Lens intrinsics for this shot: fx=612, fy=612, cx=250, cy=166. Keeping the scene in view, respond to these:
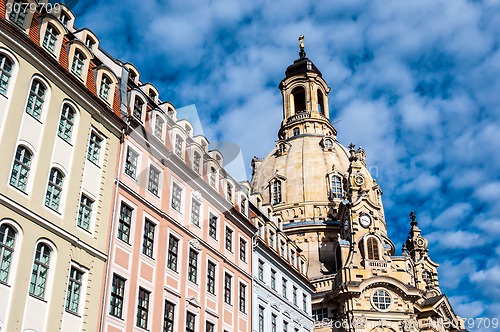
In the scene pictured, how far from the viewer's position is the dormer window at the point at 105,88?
3238 centimetres

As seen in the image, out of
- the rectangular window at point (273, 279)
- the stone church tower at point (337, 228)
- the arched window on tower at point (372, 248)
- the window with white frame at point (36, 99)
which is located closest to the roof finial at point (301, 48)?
the stone church tower at point (337, 228)

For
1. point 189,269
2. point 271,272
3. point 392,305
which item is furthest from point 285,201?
point 189,269

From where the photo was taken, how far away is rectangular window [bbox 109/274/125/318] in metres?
28.9

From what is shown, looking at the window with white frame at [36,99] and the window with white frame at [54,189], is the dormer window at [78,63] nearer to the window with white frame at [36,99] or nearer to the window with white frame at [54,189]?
the window with white frame at [36,99]

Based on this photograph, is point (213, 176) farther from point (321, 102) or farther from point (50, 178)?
point (321, 102)

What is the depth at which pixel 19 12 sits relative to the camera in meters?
27.8

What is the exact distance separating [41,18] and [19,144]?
7.08 metres

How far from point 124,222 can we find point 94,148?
4.08 metres

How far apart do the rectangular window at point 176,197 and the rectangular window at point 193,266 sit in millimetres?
2710

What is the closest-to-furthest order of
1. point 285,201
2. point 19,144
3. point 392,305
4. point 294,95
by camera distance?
1. point 19,144
2. point 392,305
3. point 285,201
4. point 294,95

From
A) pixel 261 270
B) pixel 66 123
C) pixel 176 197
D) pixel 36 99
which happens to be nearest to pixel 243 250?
pixel 261 270

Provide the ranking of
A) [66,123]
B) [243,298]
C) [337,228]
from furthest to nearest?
[337,228] → [243,298] → [66,123]

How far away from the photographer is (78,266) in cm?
2744

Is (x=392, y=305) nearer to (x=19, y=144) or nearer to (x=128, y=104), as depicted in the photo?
(x=128, y=104)
